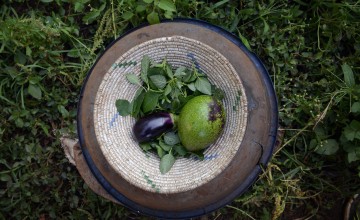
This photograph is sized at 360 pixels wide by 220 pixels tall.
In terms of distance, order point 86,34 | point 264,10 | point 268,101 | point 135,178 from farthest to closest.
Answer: point 86,34
point 264,10
point 268,101
point 135,178

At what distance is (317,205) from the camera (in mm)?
1779

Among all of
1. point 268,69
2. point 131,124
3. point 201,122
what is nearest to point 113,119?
point 131,124

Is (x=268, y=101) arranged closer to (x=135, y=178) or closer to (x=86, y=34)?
(x=135, y=178)

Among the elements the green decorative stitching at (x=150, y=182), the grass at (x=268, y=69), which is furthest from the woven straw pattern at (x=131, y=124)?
the grass at (x=268, y=69)

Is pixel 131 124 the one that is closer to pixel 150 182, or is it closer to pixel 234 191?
pixel 150 182

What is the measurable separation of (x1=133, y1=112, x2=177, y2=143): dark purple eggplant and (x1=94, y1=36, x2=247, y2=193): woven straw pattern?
56mm

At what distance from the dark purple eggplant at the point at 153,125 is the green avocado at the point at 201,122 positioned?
0.06 m

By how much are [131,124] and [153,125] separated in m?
0.14

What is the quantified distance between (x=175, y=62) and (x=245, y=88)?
28cm

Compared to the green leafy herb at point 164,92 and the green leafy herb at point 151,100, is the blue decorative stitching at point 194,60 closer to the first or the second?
the green leafy herb at point 164,92

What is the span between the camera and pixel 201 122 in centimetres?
138

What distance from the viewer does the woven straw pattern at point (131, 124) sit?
4.50 feet

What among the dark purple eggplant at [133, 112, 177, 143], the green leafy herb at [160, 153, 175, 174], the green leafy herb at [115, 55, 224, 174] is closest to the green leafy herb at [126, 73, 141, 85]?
the green leafy herb at [115, 55, 224, 174]

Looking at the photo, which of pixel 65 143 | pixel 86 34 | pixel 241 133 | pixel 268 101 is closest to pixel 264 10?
pixel 268 101
